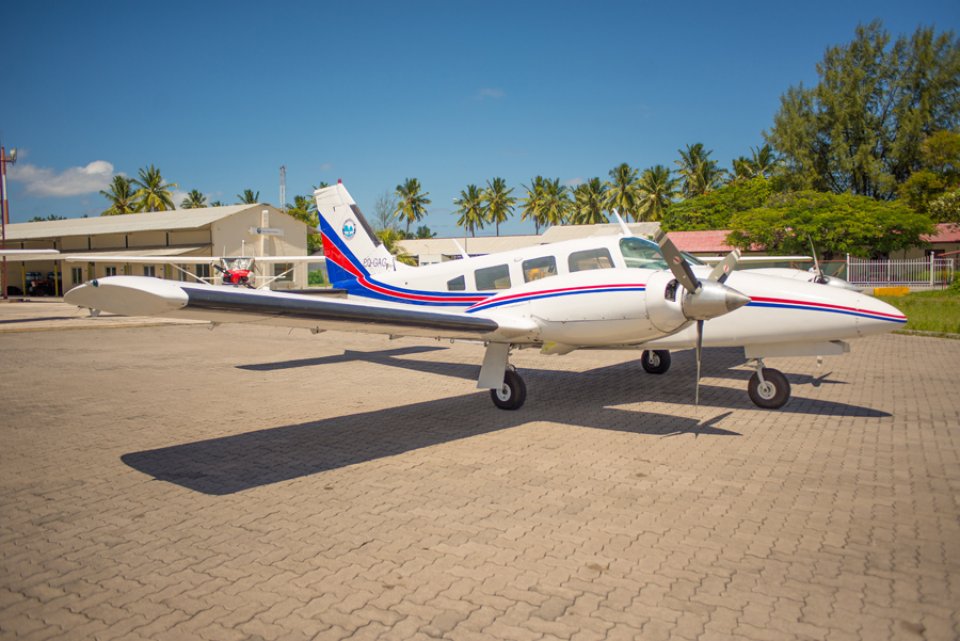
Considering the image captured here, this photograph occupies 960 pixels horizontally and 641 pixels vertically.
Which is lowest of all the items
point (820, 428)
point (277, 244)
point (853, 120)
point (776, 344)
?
point (820, 428)

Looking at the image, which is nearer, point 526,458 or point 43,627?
point 43,627

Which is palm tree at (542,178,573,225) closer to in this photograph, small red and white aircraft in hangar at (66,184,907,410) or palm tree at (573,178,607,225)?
palm tree at (573,178,607,225)

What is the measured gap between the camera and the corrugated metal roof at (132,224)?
4616 centimetres

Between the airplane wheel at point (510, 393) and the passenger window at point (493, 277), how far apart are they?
162 cm

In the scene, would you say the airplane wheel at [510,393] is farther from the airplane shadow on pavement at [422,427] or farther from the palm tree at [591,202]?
the palm tree at [591,202]

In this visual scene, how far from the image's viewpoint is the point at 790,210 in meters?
42.1

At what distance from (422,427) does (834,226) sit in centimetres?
4075

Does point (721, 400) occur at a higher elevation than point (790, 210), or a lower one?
lower

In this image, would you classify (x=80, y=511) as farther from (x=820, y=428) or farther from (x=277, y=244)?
(x=277, y=244)

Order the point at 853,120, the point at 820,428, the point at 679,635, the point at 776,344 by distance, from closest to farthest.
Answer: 1. the point at 679,635
2. the point at 820,428
3. the point at 776,344
4. the point at 853,120

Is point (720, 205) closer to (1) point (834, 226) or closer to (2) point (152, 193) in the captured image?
(1) point (834, 226)

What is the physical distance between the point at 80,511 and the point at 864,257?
45.3m

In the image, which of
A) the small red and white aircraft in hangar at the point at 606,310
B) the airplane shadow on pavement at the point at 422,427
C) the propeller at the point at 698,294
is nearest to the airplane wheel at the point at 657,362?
the airplane shadow on pavement at the point at 422,427

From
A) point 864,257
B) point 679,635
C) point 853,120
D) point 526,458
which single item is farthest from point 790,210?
point 679,635
